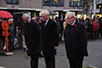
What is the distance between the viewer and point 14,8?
118 feet

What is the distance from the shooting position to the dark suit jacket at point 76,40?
459 cm

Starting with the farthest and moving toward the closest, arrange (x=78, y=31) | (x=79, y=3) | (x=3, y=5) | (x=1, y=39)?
1. (x=79, y=3)
2. (x=3, y=5)
3. (x=1, y=39)
4. (x=78, y=31)

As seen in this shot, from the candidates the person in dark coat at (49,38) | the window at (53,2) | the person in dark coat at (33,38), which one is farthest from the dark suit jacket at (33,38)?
the window at (53,2)

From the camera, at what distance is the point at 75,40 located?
4.70 meters

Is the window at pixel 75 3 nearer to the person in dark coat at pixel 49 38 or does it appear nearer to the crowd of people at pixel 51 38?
the crowd of people at pixel 51 38

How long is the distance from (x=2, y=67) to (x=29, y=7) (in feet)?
104

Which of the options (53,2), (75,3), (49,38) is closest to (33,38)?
(49,38)

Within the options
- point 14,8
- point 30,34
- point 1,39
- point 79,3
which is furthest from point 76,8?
point 30,34

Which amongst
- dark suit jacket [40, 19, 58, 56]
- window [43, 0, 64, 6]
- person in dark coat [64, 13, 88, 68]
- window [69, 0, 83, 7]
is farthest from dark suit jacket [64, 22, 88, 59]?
window [69, 0, 83, 7]

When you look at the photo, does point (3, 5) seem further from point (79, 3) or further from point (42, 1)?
point (79, 3)

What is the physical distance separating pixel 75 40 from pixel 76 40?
0.9 inches

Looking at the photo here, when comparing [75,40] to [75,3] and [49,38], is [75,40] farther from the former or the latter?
[75,3]

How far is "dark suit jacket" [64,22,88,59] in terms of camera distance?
459cm

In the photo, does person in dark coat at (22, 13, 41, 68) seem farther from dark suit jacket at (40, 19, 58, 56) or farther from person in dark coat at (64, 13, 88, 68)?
person in dark coat at (64, 13, 88, 68)
